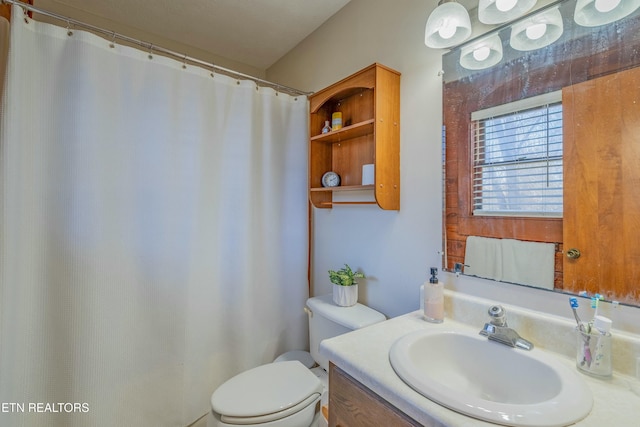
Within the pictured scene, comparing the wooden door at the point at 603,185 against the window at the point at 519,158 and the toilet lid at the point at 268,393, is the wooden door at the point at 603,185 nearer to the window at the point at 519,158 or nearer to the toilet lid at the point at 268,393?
the window at the point at 519,158

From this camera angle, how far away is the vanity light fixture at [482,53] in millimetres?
970

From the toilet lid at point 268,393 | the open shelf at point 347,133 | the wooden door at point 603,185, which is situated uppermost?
the open shelf at point 347,133

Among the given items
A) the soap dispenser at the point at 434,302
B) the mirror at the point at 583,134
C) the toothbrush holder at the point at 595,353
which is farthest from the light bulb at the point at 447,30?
the toothbrush holder at the point at 595,353

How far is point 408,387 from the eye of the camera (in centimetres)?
65

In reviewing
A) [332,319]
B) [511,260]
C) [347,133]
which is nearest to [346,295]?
[332,319]

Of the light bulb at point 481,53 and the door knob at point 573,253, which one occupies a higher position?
the light bulb at point 481,53

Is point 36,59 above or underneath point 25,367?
above

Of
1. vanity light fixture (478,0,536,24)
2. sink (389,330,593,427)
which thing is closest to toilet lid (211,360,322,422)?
sink (389,330,593,427)

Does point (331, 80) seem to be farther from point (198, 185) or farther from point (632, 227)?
point (632, 227)

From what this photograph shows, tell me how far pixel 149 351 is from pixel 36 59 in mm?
1350

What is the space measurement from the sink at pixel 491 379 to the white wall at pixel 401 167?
0.34 metres

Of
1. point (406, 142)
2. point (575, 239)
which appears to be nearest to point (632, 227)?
point (575, 239)

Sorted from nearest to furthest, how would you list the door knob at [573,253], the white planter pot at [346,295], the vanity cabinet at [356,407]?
the vanity cabinet at [356,407] → the door knob at [573,253] → the white planter pot at [346,295]

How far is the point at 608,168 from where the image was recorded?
2.41ft
